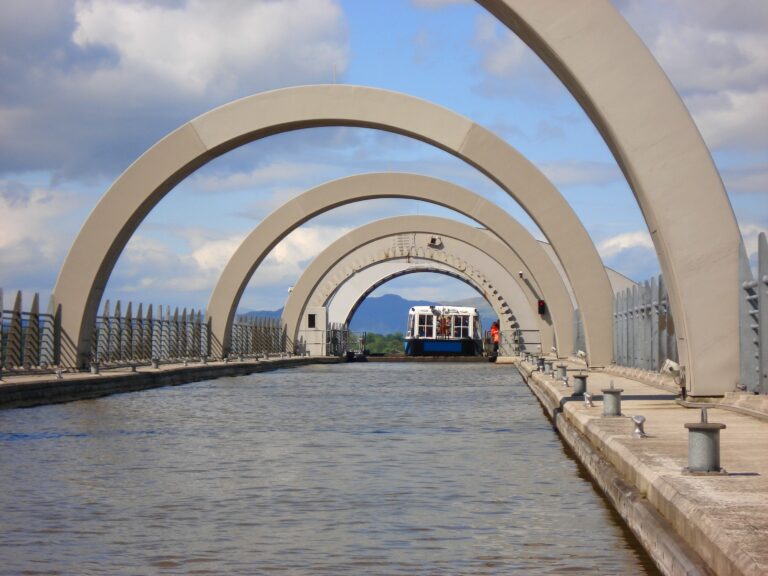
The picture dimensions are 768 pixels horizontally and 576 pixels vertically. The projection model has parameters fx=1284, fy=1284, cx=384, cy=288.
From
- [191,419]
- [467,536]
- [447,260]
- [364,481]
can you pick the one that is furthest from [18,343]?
[447,260]

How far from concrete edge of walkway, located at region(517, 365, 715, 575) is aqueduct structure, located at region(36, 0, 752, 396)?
4.04 m

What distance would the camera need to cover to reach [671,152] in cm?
1705

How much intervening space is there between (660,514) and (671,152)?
10257 mm

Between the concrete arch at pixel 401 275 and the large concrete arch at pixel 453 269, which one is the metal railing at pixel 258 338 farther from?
the concrete arch at pixel 401 275

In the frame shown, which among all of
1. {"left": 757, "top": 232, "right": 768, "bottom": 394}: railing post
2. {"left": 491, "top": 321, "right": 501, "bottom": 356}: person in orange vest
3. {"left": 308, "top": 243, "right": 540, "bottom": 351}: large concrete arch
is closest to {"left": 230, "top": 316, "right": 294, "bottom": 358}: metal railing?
{"left": 308, "top": 243, "right": 540, "bottom": 351}: large concrete arch

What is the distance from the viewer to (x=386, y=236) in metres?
57.2

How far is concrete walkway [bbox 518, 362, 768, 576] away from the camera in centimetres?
584

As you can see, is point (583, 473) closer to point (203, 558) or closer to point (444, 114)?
point (203, 558)

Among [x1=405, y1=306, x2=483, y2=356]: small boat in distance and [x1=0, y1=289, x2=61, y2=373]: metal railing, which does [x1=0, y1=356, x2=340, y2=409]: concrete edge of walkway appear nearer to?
[x1=0, y1=289, x2=61, y2=373]: metal railing

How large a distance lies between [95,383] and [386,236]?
31718 millimetres

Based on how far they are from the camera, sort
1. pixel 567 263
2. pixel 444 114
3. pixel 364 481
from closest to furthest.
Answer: pixel 364 481
pixel 444 114
pixel 567 263

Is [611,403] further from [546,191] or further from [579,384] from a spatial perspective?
[546,191]

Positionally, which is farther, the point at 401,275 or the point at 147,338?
the point at 401,275

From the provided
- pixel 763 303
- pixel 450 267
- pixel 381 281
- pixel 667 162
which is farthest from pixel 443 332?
pixel 763 303
